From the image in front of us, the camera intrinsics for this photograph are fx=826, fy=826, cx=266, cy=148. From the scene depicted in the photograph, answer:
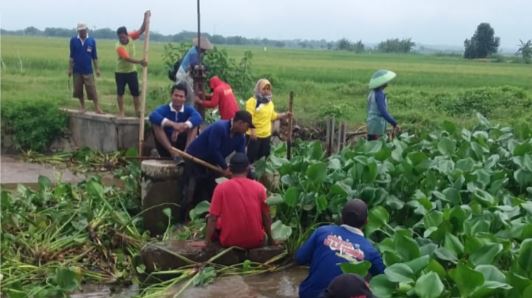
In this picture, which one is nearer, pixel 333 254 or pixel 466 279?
pixel 466 279

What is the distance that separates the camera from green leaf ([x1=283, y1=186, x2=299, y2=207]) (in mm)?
7211

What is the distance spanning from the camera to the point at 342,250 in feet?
17.1

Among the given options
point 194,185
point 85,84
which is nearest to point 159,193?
point 194,185

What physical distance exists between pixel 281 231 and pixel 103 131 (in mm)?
7116

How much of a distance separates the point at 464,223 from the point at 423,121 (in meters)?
9.36

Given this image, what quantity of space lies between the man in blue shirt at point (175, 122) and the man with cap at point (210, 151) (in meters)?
0.50

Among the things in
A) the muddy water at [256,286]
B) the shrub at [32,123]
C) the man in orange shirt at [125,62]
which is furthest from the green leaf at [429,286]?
the shrub at [32,123]

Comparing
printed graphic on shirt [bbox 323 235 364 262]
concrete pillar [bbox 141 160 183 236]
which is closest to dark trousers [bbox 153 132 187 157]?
concrete pillar [bbox 141 160 183 236]

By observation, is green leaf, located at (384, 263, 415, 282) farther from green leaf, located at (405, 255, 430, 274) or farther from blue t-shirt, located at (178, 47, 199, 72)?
blue t-shirt, located at (178, 47, 199, 72)

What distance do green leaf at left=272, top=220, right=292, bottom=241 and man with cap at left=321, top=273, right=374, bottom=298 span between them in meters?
3.02

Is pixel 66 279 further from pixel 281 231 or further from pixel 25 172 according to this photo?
pixel 25 172

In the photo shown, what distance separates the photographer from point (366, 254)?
5.21 metres

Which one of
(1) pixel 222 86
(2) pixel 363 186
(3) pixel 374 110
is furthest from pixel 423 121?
(2) pixel 363 186

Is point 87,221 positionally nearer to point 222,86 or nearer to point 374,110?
point 222,86
